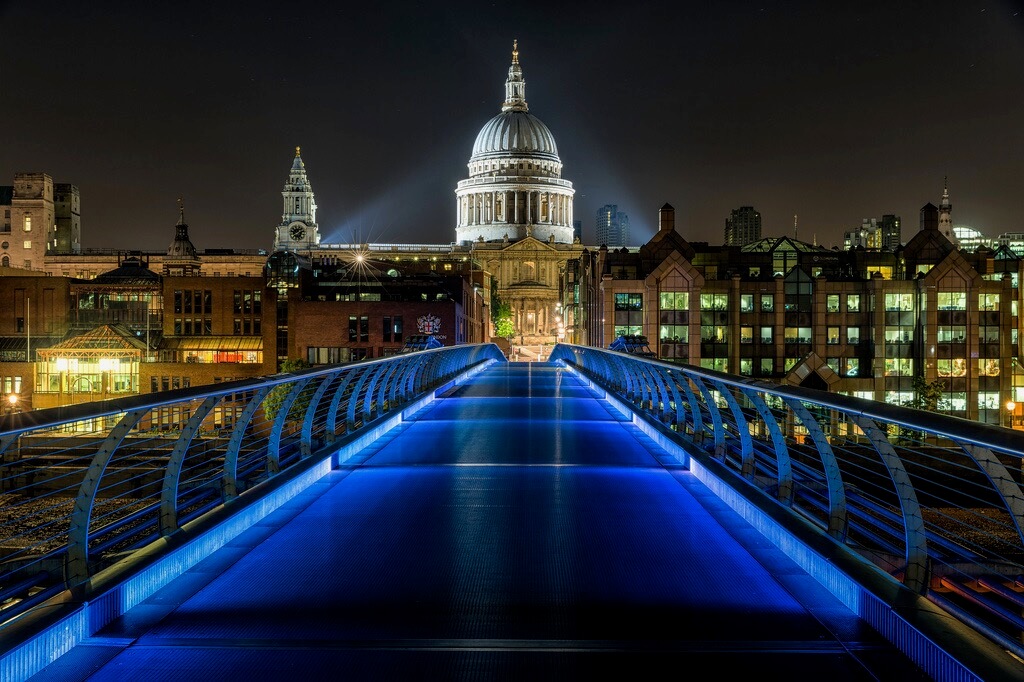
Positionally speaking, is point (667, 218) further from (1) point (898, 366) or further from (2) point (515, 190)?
(2) point (515, 190)

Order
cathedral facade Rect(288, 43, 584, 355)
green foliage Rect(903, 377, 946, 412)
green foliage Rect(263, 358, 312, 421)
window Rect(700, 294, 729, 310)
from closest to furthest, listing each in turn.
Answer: green foliage Rect(263, 358, 312, 421)
green foliage Rect(903, 377, 946, 412)
window Rect(700, 294, 729, 310)
cathedral facade Rect(288, 43, 584, 355)

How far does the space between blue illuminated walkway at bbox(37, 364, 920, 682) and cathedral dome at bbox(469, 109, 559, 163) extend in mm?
184968

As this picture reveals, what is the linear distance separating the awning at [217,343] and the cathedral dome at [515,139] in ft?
351

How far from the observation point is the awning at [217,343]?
9075 cm

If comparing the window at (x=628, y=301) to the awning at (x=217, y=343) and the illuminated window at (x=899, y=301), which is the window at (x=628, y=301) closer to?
the illuminated window at (x=899, y=301)

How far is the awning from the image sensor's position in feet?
298

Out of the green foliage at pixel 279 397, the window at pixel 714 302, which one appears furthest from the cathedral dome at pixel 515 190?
the window at pixel 714 302

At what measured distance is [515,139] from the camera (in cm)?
19162

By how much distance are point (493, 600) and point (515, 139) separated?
190 m

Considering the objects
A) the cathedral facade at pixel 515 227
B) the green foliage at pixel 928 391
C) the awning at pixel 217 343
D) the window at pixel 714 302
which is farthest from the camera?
the cathedral facade at pixel 515 227

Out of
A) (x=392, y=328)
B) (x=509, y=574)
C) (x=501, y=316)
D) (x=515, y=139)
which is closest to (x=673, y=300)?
Result: (x=392, y=328)

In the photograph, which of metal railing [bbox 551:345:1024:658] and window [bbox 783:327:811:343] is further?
window [bbox 783:327:811:343]

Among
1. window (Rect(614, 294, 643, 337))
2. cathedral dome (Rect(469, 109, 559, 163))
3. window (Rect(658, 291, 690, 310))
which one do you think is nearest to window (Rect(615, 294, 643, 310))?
window (Rect(614, 294, 643, 337))

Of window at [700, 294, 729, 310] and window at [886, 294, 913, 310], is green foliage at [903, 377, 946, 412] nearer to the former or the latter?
window at [886, 294, 913, 310]
